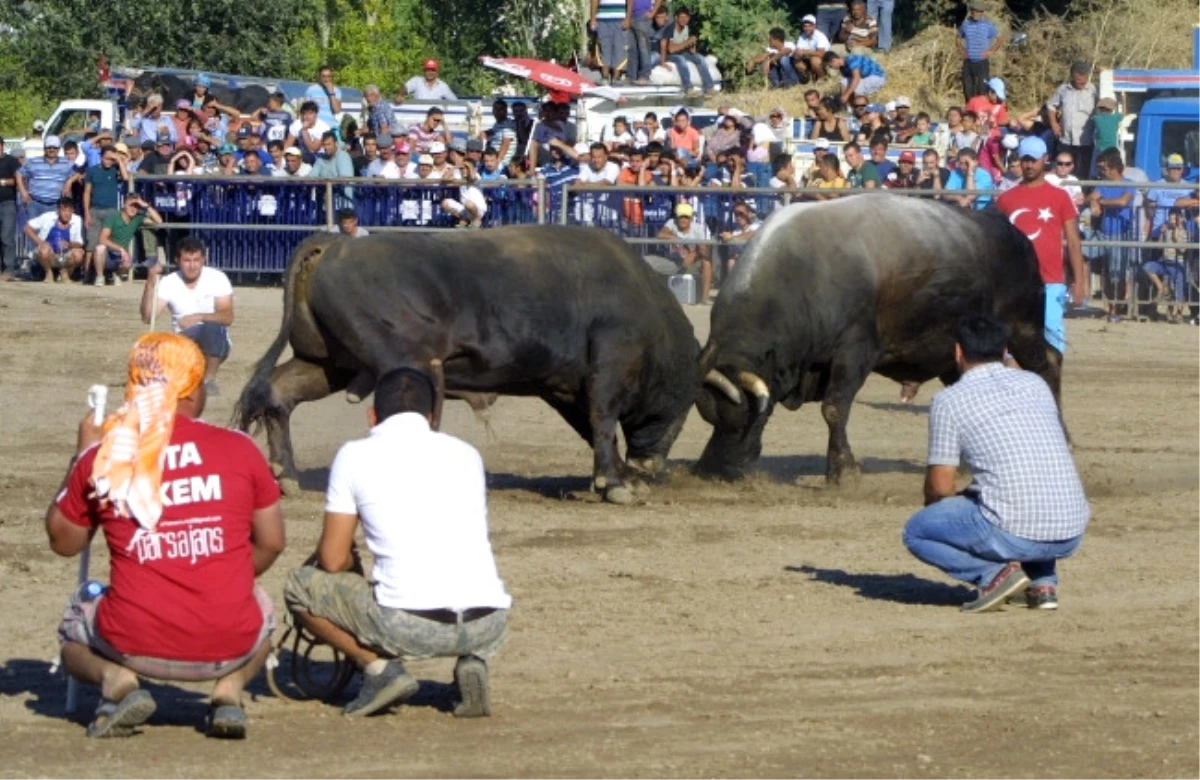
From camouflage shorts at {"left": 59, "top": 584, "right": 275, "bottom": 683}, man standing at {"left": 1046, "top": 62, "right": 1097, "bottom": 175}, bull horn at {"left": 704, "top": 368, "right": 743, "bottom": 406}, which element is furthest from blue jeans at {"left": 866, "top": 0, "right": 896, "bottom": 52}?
camouflage shorts at {"left": 59, "top": 584, "right": 275, "bottom": 683}

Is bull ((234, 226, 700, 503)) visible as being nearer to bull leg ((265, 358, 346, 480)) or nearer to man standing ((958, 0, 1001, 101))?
bull leg ((265, 358, 346, 480))

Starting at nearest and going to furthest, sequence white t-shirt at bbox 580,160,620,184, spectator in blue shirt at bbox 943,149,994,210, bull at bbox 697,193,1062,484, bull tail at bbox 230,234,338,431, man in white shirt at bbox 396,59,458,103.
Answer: bull tail at bbox 230,234,338,431 → bull at bbox 697,193,1062,484 → spectator in blue shirt at bbox 943,149,994,210 → white t-shirt at bbox 580,160,620,184 → man in white shirt at bbox 396,59,458,103

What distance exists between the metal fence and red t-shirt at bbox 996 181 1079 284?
15.6 ft

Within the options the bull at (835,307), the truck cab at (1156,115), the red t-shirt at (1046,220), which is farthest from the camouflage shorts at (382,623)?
the truck cab at (1156,115)

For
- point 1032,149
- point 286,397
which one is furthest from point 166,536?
point 1032,149

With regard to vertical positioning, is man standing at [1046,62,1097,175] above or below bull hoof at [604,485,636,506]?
above

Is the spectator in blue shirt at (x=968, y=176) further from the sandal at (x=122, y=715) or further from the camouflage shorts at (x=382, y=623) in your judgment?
the sandal at (x=122, y=715)

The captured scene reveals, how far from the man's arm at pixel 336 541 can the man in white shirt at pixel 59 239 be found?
17.8 m

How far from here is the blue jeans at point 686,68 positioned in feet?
96.1

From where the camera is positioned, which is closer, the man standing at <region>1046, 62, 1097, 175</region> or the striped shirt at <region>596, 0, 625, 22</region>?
the man standing at <region>1046, 62, 1097, 175</region>

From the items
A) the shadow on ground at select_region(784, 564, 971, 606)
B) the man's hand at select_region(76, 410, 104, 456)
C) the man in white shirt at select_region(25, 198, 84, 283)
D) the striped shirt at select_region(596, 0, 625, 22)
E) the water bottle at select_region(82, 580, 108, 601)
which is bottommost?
the man in white shirt at select_region(25, 198, 84, 283)

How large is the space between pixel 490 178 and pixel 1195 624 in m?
15.1

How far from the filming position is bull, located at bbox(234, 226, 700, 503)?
11.6 meters

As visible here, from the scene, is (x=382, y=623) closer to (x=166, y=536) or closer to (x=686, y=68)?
(x=166, y=536)
